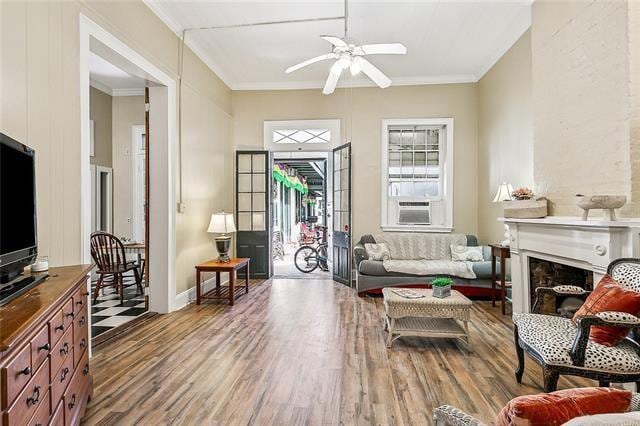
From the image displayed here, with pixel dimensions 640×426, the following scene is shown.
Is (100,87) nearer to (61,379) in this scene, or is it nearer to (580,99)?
(61,379)

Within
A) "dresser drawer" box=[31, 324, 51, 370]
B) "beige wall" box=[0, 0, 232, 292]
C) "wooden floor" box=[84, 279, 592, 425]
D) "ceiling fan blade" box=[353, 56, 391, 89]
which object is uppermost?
"ceiling fan blade" box=[353, 56, 391, 89]

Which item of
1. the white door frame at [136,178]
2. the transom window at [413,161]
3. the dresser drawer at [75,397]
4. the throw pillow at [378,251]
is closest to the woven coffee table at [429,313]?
the throw pillow at [378,251]

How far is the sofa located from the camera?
190 inches

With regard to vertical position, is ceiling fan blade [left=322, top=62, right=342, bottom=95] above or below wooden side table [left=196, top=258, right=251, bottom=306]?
above

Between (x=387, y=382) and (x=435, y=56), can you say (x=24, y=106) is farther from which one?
(x=435, y=56)

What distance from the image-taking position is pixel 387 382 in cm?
249

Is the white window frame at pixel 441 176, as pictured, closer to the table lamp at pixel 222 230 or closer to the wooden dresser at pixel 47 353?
the table lamp at pixel 222 230

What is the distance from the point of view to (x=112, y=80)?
5883 mm

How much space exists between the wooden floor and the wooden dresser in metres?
0.40

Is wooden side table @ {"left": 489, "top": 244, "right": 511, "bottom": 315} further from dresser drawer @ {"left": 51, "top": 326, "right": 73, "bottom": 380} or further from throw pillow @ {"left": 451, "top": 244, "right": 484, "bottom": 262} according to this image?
dresser drawer @ {"left": 51, "top": 326, "right": 73, "bottom": 380}

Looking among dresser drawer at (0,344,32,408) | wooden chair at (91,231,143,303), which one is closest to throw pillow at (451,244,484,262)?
wooden chair at (91,231,143,303)

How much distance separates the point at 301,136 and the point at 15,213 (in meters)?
5.00

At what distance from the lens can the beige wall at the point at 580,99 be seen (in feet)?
8.02

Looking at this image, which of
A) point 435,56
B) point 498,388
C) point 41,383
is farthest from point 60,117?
point 435,56
